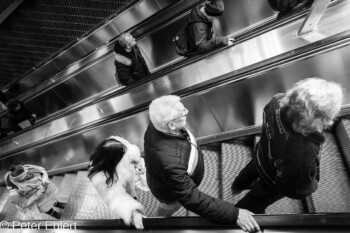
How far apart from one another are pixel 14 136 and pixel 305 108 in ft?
18.5

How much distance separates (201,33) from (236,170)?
1.83 meters

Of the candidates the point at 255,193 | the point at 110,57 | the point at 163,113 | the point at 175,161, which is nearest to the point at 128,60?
the point at 110,57

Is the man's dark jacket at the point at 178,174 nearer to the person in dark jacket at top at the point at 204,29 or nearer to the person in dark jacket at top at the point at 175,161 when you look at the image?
the person in dark jacket at top at the point at 175,161

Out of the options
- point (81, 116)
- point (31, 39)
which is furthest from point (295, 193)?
point (31, 39)

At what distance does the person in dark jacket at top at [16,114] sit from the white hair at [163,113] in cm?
521

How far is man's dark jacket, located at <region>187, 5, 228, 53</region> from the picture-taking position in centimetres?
328

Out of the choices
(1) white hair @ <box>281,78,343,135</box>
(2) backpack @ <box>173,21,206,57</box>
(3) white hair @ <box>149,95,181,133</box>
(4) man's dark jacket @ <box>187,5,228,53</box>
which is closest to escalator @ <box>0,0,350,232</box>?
(4) man's dark jacket @ <box>187,5,228,53</box>

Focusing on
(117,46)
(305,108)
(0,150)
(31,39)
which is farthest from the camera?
(31,39)

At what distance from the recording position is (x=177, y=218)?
6.26 feet

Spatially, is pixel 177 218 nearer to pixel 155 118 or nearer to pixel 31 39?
pixel 155 118

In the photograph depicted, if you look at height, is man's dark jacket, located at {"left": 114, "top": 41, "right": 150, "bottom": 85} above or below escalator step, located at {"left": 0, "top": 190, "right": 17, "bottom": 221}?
above

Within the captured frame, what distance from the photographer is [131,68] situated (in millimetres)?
4328

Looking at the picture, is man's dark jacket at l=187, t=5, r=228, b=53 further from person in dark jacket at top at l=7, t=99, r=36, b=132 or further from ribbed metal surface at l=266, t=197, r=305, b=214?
person in dark jacket at top at l=7, t=99, r=36, b=132

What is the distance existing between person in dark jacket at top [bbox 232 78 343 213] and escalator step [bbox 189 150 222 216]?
1.15 meters
